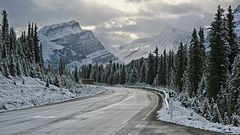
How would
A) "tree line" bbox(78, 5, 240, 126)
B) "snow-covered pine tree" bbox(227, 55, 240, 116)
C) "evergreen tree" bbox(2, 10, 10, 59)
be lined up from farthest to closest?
"evergreen tree" bbox(2, 10, 10, 59) < "tree line" bbox(78, 5, 240, 126) < "snow-covered pine tree" bbox(227, 55, 240, 116)

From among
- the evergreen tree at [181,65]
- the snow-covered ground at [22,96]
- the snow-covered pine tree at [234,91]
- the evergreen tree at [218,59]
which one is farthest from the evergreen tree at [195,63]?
the snow-covered ground at [22,96]

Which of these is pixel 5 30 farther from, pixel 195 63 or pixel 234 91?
pixel 234 91

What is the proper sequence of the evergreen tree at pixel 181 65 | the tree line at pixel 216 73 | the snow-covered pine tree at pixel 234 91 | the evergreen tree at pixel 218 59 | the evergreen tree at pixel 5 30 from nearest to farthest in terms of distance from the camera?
the snow-covered pine tree at pixel 234 91 → the tree line at pixel 216 73 → the evergreen tree at pixel 218 59 → the evergreen tree at pixel 5 30 → the evergreen tree at pixel 181 65

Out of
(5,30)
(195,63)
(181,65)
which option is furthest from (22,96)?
(181,65)

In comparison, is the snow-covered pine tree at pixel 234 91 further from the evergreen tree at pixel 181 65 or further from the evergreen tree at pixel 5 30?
the evergreen tree at pixel 181 65

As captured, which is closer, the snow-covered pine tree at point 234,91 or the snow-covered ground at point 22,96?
the snow-covered ground at point 22,96

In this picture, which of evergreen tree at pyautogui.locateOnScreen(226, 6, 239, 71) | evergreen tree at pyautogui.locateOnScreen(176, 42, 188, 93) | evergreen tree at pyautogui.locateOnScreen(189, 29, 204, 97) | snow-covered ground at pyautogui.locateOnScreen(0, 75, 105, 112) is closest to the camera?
snow-covered ground at pyautogui.locateOnScreen(0, 75, 105, 112)

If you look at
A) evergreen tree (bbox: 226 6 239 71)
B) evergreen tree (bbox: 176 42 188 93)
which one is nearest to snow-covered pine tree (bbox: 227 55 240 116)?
evergreen tree (bbox: 226 6 239 71)

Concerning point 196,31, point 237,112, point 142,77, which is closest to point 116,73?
point 142,77

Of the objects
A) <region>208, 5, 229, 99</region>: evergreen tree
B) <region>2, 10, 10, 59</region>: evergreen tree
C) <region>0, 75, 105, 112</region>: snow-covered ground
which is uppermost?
<region>2, 10, 10, 59</region>: evergreen tree

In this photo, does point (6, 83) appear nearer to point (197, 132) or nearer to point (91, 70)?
point (197, 132)

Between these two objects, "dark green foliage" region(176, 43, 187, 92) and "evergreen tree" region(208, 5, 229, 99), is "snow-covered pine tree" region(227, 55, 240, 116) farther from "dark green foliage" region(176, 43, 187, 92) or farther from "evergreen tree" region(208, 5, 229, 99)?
"dark green foliage" region(176, 43, 187, 92)

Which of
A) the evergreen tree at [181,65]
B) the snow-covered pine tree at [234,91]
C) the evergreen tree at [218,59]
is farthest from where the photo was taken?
the evergreen tree at [181,65]

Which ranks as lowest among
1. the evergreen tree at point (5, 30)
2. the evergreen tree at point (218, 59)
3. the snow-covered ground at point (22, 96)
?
the snow-covered ground at point (22, 96)
